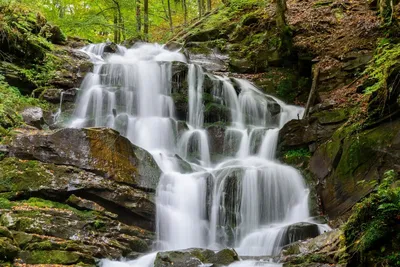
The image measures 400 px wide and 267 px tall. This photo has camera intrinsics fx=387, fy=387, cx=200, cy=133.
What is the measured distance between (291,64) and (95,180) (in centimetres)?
1039

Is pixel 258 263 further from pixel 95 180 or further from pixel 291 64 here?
pixel 291 64

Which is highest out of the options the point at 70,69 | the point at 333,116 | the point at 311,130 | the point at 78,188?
the point at 70,69

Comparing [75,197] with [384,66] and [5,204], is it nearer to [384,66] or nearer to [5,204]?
[5,204]

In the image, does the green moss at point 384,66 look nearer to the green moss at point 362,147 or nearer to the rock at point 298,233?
the green moss at point 362,147

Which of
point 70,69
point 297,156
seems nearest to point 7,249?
point 297,156

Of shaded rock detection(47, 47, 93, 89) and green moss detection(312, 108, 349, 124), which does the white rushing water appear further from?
green moss detection(312, 108, 349, 124)

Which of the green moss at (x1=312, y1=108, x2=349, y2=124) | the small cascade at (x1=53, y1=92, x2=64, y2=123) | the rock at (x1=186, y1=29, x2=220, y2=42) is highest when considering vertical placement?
the rock at (x1=186, y1=29, x2=220, y2=42)

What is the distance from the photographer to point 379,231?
5.21m

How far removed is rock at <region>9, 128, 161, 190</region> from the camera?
8.89m

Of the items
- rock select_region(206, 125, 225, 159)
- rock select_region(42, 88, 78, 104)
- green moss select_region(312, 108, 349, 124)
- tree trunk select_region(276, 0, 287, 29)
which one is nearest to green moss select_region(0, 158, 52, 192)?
rock select_region(42, 88, 78, 104)

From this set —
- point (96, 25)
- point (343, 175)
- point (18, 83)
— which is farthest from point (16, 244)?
point (96, 25)

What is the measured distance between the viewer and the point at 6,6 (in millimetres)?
12688

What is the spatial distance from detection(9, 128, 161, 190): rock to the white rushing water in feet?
2.54

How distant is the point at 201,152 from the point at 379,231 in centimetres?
775
